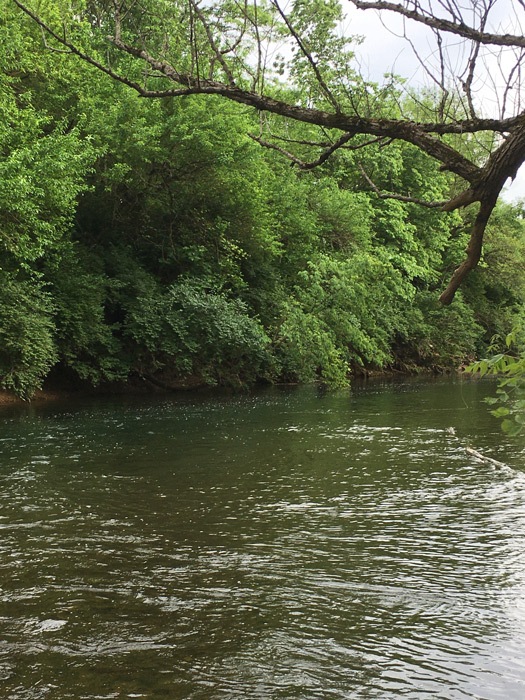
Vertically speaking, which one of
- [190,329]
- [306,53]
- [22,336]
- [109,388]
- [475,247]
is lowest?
[109,388]

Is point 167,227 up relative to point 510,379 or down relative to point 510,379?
up

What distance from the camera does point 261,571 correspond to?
6.46m

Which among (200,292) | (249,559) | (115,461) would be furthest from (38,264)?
(249,559)

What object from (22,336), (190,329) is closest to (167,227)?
(190,329)

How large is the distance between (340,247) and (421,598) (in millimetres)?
27989

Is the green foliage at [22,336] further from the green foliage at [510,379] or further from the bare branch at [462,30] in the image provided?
the green foliage at [510,379]

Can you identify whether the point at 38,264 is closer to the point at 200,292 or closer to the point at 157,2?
the point at 200,292

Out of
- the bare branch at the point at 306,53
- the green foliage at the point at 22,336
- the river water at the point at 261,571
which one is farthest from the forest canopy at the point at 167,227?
the bare branch at the point at 306,53

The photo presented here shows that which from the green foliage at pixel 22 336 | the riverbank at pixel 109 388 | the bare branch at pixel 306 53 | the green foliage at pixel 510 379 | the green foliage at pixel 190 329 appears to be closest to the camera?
the green foliage at pixel 510 379

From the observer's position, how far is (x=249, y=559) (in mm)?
6832

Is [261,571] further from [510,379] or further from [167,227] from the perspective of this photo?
[167,227]

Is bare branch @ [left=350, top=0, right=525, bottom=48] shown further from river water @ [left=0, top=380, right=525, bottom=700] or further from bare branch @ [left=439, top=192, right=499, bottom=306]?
river water @ [left=0, top=380, right=525, bottom=700]

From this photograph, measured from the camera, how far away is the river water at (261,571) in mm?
4484

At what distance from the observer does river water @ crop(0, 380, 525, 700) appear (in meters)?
4.48
